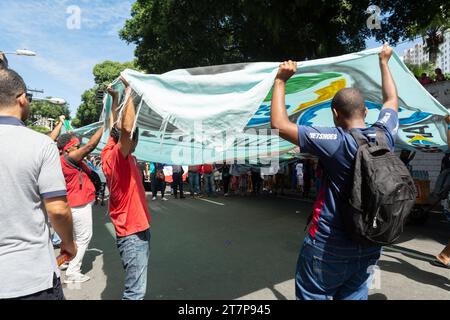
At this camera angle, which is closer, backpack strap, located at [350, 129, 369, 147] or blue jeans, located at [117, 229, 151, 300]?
backpack strap, located at [350, 129, 369, 147]

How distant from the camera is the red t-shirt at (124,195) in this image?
110 inches

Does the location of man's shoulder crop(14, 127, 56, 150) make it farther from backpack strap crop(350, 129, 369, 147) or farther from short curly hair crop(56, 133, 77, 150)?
short curly hair crop(56, 133, 77, 150)

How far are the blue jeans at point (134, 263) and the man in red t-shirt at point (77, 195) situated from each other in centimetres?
194

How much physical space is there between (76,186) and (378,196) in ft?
12.8

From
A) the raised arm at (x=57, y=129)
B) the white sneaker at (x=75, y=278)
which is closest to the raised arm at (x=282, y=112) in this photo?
the raised arm at (x=57, y=129)

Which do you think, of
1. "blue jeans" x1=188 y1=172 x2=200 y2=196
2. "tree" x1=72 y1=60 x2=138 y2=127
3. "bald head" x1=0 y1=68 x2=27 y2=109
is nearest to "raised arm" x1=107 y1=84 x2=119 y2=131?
"bald head" x1=0 y1=68 x2=27 y2=109

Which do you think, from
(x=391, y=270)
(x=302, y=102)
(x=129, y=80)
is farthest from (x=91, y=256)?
(x=391, y=270)

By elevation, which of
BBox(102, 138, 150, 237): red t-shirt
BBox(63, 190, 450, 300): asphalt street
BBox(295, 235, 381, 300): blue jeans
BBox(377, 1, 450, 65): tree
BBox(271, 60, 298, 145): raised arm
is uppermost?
BBox(377, 1, 450, 65): tree

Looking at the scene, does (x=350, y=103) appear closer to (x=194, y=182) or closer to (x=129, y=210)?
(x=129, y=210)

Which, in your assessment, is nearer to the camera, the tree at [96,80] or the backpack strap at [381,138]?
the backpack strap at [381,138]

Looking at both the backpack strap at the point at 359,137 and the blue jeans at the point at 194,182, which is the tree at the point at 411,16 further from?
the backpack strap at the point at 359,137

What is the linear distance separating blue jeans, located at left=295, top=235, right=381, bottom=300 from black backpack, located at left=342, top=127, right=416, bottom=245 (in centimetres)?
18

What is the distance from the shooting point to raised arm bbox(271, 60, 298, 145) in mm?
1990

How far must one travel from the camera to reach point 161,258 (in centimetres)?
549
